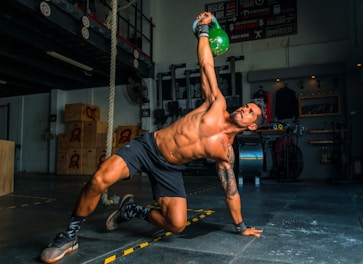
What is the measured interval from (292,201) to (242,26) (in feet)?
18.6

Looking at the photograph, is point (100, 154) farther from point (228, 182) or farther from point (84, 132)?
point (228, 182)

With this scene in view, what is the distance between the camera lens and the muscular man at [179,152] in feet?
6.97

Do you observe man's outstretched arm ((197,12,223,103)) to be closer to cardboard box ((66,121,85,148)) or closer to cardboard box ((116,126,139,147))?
cardboard box ((116,126,139,147))

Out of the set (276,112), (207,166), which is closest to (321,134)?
(276,112)

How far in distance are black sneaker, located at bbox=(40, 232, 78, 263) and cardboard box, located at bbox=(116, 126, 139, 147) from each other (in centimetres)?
683

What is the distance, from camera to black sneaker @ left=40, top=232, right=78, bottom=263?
1.92 m

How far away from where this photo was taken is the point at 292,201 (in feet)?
14.3

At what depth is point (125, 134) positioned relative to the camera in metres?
8.98

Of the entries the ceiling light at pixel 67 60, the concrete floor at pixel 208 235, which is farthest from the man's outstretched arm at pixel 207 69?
the ceiling light at pixel 67 60

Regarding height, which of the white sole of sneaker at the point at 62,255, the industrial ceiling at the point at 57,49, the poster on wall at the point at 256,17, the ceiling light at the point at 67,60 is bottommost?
the white sole of sneaker at the point at 62,255

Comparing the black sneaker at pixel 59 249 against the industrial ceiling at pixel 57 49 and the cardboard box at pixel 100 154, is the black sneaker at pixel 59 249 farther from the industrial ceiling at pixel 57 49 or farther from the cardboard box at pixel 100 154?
the cardboard box at pixel 100 154

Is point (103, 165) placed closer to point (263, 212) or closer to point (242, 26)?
point (263, 212)

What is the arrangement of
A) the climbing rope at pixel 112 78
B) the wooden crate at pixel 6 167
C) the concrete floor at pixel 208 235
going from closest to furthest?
the concrete floor at pixel 208 235, the climbing rope at pixel 112 78, the wooden crate at pixel 6 167

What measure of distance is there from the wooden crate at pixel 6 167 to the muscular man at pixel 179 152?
374cm
